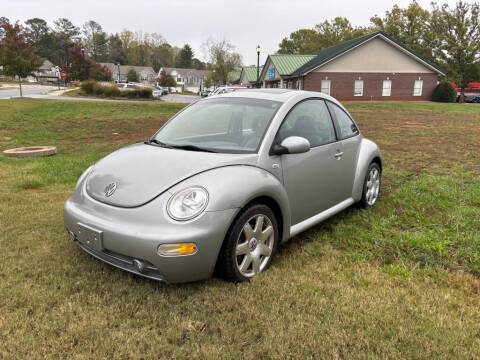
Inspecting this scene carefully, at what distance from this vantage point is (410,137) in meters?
11.5

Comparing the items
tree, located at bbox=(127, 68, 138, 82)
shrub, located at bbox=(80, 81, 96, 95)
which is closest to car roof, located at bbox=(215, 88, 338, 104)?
shrub, located at bbox=(80, 81, 96, 95)

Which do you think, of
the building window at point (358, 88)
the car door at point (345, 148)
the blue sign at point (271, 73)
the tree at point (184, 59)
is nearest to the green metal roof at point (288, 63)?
the blue sign at point (271, 73)

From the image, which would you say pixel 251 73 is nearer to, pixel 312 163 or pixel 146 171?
pixel 312 163

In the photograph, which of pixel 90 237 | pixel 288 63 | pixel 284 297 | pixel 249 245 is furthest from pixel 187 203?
pixel 288 63

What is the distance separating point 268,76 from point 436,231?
4283 cm

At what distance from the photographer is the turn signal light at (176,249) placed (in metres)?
2.63

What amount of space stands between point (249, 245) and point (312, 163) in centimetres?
115

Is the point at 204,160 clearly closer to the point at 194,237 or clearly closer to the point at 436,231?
the point at 194,237

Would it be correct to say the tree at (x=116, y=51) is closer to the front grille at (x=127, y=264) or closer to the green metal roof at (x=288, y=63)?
the green metal roof at (x=288, y=63)

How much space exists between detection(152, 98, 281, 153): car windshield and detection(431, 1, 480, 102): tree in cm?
4876

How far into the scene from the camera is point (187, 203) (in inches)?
109

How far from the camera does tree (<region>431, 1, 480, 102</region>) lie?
43750 millimetres

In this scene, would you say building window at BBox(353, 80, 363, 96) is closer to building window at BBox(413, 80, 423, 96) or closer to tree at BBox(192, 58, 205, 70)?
building window at BBox(413, 80, 423, 96)

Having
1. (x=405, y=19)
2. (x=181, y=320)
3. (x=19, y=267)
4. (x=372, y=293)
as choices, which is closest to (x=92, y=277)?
(x=19, y=267)
